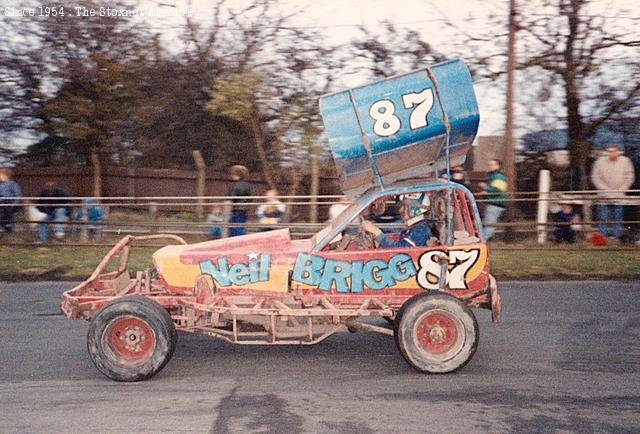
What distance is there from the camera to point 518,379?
635 centimetres

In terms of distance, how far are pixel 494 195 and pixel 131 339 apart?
965 cm

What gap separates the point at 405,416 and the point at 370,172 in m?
2.38

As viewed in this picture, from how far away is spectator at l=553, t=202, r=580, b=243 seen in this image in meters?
14.2

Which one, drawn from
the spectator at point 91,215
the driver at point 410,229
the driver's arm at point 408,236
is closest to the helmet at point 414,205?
the driver at point 410,229

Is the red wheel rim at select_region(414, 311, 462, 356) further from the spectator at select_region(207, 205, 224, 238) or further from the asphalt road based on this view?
the spectator at select_region(207, 205, 224, 238)

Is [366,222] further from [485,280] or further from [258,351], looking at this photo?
[258,351]

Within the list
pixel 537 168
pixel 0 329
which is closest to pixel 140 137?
pixel 537 168

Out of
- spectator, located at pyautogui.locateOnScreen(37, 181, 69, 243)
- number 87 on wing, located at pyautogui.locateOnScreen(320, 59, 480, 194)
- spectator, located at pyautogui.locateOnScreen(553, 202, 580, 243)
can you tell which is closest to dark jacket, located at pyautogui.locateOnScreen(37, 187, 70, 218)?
spectator, located at pyautogui.locateOnScreen(37, 181, 69, 243)

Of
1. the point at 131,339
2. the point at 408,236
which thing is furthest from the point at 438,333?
the point at 131,339

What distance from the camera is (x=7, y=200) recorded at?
1518 cm

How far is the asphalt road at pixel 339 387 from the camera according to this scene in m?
5.35

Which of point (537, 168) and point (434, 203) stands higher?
point (537, 168)

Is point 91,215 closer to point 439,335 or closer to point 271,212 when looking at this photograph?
point 271,212

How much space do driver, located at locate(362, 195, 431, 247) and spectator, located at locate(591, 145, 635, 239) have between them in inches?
331
